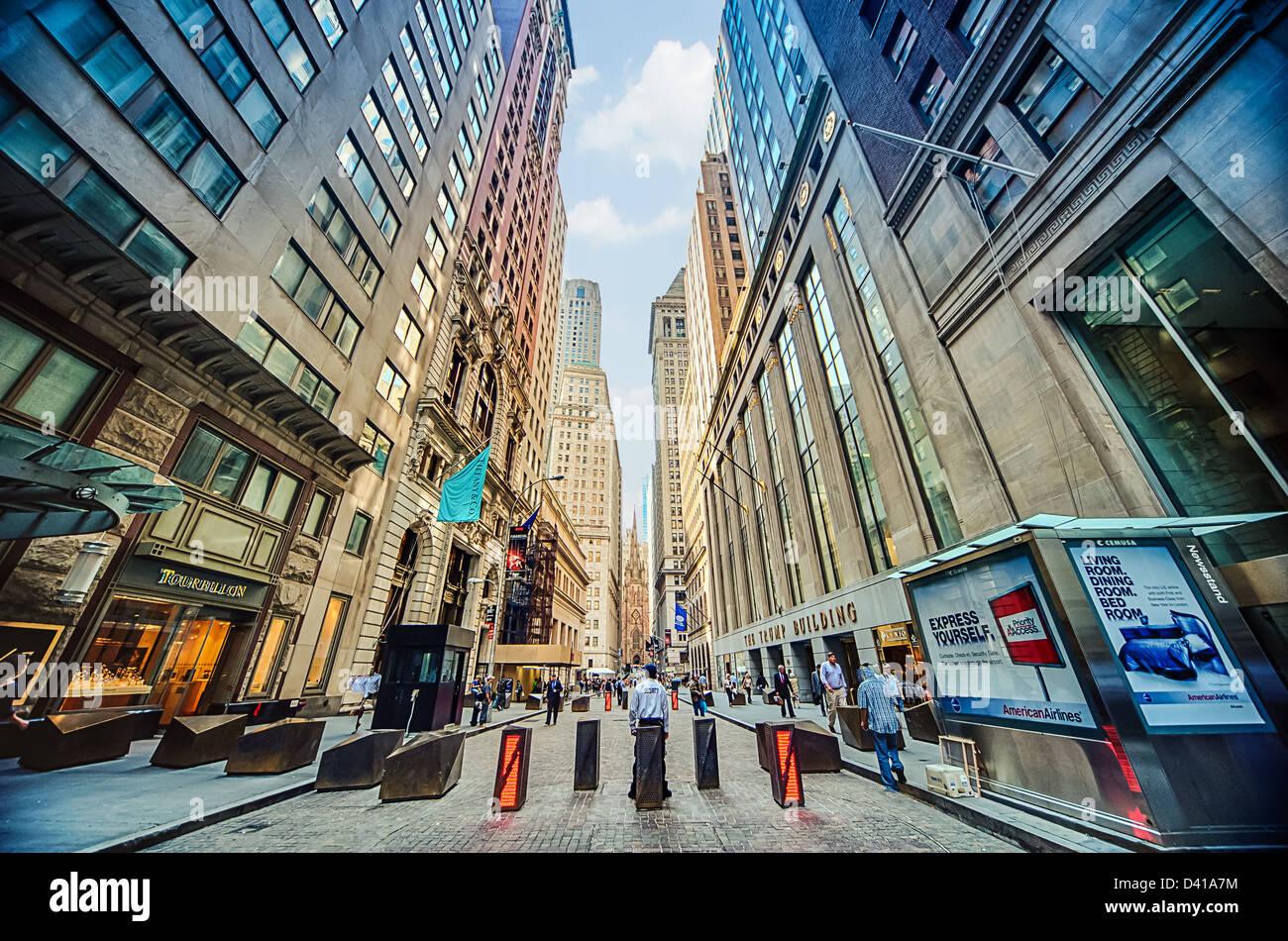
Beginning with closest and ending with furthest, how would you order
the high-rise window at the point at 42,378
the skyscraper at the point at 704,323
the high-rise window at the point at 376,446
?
1. the high-rise window at the point at 42,378
2. the high-rise window at the point at 376,446
3. the skyscraper at the point at 704,323

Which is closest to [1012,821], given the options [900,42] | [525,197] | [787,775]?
[787,775]

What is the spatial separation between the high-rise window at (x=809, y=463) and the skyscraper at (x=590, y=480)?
65.5 m

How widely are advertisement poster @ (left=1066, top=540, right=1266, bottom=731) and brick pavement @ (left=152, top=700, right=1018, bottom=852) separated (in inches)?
107

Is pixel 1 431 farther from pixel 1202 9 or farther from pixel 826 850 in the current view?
pixel 1202 9

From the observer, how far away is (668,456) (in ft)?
382

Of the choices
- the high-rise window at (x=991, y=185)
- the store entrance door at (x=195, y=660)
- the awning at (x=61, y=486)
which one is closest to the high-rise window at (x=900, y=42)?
the high-rise window at (x=991, y=185)

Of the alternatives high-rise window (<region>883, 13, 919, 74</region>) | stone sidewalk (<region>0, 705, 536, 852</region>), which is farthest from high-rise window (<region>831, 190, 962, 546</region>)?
stone sidewalk (<region>0, 705, 536, 852</region>)

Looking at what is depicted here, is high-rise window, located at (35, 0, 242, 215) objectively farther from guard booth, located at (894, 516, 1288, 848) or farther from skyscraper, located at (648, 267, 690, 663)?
skyscraper, located at (648, 267, 690, 663)

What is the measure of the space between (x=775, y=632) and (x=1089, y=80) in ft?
90.4

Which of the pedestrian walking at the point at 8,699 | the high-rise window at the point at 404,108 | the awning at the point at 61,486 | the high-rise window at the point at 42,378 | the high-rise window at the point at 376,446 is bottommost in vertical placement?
the pedestrian walking at the point at 8,699

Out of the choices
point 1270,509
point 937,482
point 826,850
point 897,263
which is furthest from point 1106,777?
point 897,263

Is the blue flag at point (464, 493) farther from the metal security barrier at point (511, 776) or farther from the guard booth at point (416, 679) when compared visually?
the metal security barrier at point (511, 776)

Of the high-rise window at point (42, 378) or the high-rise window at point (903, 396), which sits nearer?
the high-rise window at point (42, 378)

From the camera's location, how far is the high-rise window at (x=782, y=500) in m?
27.9
